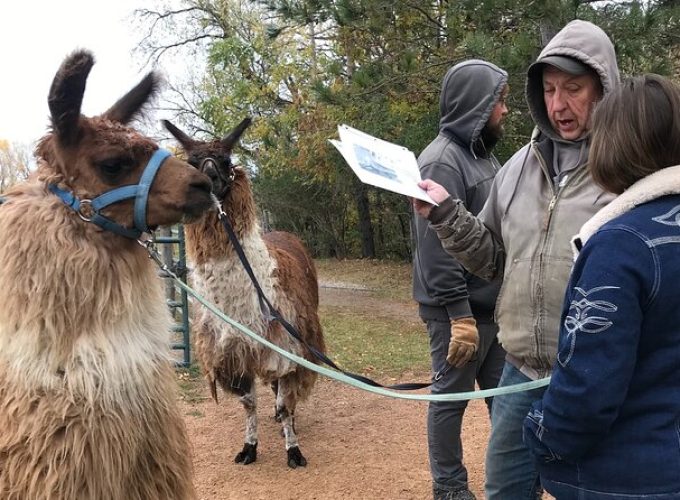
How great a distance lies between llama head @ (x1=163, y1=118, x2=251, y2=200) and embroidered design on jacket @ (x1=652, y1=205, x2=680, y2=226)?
9.57ft

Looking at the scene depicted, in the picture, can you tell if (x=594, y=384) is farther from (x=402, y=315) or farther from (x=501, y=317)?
(x=402, y=315)

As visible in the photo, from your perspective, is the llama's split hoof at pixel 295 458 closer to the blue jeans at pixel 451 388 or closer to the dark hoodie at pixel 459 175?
the blue jeans at pixel 451 388

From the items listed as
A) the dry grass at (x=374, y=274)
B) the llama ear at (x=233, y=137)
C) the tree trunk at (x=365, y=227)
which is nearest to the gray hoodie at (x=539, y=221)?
the llama ear at (x=233, y=137)

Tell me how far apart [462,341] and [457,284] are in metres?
0.27

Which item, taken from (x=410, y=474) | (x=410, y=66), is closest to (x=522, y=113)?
(x=410, y=66)

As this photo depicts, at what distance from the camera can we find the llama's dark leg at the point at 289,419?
4.20 m

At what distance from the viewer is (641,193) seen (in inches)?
53.1

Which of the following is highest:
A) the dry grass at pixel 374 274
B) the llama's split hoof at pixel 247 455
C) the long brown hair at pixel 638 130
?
the long brown hair at pixel 638 130

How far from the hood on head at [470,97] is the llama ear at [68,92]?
170 centimetres

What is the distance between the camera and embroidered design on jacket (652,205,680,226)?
51.3 inches

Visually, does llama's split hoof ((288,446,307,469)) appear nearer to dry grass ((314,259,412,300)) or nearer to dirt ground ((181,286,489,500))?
dirt ground ((181,286,489,500))

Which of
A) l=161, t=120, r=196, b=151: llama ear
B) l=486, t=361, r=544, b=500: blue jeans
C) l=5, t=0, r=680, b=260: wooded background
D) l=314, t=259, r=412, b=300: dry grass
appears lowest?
l=314, t=259, r=412, b=300: dry grass

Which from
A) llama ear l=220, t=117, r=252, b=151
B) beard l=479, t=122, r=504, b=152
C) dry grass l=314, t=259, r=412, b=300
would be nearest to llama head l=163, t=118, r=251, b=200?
llama ear l=220, t=117, r=252, b=151

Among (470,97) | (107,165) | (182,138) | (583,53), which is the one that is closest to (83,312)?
(107,165)
